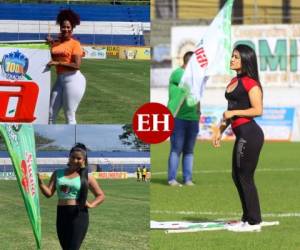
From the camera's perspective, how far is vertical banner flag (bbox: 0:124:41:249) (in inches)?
299

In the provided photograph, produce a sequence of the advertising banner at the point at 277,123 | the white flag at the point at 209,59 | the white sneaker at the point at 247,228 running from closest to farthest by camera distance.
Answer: the white sneaker at the point at 247,228
the white flag at the point at 209,59
the advertising banner at the point at 277,123

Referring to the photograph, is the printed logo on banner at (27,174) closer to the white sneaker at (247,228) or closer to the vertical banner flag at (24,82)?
the vertical banner flag at (24,82)

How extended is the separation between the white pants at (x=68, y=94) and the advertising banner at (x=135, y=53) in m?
Result: 0.31

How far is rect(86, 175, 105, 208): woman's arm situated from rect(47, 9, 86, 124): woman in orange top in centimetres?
43

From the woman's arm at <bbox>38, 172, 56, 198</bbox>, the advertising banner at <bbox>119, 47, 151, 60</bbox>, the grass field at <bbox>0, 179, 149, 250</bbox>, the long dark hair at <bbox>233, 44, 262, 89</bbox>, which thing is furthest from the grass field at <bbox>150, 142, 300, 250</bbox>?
the advertising banner at <bbox>119, 47, 151, 60</bbox>

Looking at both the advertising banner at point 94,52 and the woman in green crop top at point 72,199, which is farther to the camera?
the woman in green crop top at point 72,199

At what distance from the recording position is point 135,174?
7.69 metres

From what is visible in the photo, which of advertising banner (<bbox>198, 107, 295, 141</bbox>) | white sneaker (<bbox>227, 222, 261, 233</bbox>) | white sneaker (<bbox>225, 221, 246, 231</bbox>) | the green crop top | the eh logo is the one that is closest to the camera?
the eh logo

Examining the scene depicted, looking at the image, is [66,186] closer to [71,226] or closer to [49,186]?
[49,186]

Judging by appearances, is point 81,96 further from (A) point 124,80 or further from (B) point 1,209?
(B) point 1,209

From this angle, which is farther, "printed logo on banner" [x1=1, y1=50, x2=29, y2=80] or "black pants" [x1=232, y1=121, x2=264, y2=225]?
"black pants" [x1=232, y1=121, x2=264, y2=225]

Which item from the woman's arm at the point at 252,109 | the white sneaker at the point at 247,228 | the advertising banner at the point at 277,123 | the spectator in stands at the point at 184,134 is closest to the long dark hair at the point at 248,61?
the woman's arm at the point at 252,109

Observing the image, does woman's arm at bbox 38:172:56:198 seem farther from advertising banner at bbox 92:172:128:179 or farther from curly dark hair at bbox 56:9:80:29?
curly dark hair at bbox 56:9:80:29

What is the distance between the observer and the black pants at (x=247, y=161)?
445 inches
